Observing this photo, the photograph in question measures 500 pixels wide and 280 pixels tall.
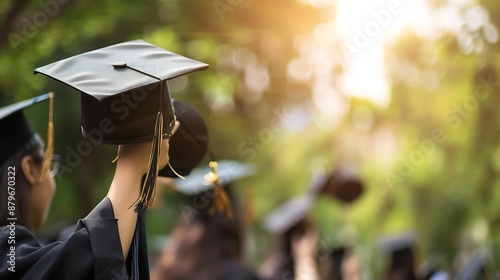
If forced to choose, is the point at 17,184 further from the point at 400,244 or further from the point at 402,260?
the point at 400,244

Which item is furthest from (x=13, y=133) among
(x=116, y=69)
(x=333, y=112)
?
(x=333, y=112)

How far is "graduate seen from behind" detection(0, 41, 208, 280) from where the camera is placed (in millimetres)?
2525

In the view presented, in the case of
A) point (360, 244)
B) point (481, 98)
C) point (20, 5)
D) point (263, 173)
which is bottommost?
point (360, 244)

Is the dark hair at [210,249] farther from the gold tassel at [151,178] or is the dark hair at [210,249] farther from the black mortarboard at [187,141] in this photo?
the gold tassel at [151,178]

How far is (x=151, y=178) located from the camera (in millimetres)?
2635

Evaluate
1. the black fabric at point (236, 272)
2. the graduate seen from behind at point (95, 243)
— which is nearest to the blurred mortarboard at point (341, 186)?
the black fabric at point (236, 272)

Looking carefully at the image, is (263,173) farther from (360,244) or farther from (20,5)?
(20,5)

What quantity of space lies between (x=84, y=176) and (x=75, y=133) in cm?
101

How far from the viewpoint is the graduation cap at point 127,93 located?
265 centimetres

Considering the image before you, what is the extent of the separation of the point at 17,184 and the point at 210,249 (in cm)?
209

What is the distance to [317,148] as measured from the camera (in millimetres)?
13234

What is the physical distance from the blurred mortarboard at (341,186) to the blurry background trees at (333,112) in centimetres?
163

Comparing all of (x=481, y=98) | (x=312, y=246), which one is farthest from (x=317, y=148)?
(x=312, y=246)

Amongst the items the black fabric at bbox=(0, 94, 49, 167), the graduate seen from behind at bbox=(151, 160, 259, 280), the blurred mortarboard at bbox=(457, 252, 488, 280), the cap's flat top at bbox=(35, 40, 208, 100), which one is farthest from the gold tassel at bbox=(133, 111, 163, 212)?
the blurred mortarboard at bbox=(457, 252, 488, 280)
